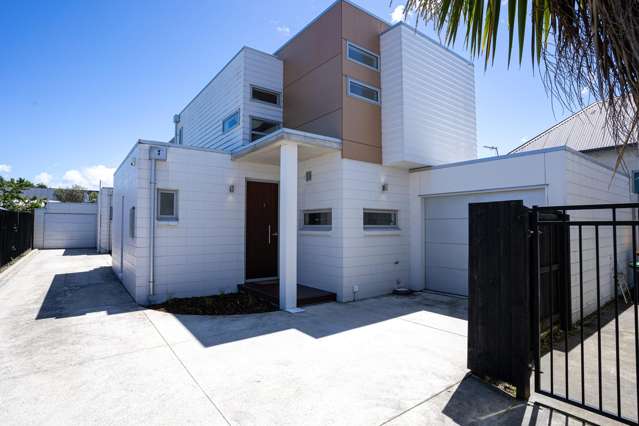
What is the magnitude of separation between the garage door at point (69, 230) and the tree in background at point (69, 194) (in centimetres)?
1217

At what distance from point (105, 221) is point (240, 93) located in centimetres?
1159

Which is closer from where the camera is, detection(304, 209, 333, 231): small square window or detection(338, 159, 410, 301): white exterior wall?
detection(338, 159, 410, 301): white exterior wall

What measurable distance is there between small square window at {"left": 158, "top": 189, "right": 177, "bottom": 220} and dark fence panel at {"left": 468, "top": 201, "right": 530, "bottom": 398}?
5.62m

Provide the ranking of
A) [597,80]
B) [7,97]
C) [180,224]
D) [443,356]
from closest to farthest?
[597,80]
[443,356]
[180,224]
[7,97]

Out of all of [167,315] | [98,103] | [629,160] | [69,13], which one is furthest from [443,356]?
[629,160]

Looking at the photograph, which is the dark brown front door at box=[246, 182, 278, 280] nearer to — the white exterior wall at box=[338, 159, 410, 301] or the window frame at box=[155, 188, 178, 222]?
the window frame at box=[155, 188, 178, 222]

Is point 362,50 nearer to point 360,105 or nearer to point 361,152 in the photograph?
point 360,105

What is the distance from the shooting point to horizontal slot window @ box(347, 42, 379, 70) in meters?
7.02

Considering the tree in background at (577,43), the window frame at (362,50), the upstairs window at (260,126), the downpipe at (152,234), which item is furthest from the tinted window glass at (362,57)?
the tree in background at (577,43)

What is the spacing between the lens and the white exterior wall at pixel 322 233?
656 cm

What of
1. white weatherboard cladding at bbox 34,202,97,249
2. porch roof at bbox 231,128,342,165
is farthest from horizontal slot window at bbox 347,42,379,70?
white weatherboard cladding at bbox 34,202,97,249

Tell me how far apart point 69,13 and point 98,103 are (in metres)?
3.51

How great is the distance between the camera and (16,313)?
541cm

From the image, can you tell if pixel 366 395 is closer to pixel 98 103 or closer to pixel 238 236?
pixel 238 236
